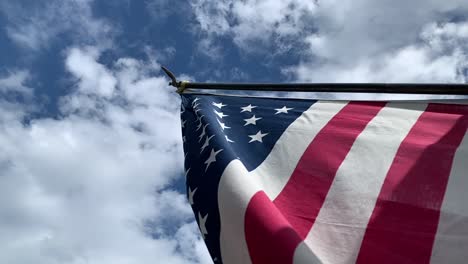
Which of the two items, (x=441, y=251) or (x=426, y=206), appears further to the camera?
(x=426, y=206)

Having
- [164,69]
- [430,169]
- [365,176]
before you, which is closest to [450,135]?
[430,169]

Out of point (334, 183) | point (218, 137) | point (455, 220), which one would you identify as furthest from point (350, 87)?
point (455, 220)

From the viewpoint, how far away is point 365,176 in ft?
15.0

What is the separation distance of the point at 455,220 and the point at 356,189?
2.86 ft

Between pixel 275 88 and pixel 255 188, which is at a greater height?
pixel 275 88

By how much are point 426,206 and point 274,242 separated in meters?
1.23

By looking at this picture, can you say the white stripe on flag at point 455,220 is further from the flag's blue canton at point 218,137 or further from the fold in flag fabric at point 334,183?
the flag's blue canton at point 218,137

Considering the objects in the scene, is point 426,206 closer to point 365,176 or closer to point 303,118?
point 365,176

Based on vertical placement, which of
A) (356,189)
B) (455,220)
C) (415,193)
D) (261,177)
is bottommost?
(455,220)

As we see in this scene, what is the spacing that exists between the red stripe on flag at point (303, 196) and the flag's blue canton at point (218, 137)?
1.76 ft

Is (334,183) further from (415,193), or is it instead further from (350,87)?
(350,87)

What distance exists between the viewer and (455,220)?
3807 mm

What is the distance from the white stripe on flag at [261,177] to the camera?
4348 mm

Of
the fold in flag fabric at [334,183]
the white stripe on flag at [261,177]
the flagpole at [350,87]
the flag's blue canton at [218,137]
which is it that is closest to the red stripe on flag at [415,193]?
the fold in flag fabric at [334,183]
